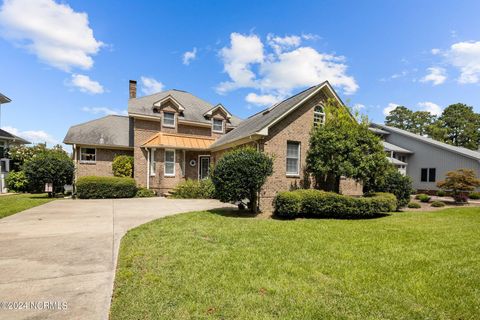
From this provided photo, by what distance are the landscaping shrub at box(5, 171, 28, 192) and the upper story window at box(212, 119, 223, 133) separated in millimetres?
16937

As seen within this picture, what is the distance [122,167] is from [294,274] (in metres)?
18.8

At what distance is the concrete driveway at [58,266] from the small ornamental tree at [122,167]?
11069 mm

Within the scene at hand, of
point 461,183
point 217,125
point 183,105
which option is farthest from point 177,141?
point 461,183

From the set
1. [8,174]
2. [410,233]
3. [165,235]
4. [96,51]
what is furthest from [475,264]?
[8,174]

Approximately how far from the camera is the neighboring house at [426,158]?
966 inches

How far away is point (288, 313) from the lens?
335cm

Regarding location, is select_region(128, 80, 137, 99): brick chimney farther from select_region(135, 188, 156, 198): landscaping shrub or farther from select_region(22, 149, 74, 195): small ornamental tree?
select_region(135, 188, 156, 198): landscaping shrub

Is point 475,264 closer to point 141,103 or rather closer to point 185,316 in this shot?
point 185,316

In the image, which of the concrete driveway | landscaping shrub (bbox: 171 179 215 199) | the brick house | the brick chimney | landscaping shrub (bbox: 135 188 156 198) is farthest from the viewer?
the brick chimney

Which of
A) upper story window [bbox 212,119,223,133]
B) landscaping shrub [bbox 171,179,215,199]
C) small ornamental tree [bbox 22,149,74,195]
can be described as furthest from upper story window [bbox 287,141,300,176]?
small ornamental tree [bbox 22,149,74,195]

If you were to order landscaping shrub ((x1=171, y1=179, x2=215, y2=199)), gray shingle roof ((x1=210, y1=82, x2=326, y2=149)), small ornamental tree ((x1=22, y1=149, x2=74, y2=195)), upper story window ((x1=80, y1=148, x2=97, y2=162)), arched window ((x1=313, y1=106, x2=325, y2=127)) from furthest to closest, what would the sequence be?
upper story window ((x1=80, y1=148, x2=97, y2=162))
landscaping shrub ((x1=171, y1=179, x2=215, y2=199))
small ornamental tree ((x1=22, y1=149, x2=74, y2=195))
arched window ((x1=313, y1=106, x2=325, y2=127))
gray shingle roof ((x1=210, y1=82, x2=326, y2=149))

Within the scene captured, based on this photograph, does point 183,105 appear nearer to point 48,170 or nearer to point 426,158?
point 48,170

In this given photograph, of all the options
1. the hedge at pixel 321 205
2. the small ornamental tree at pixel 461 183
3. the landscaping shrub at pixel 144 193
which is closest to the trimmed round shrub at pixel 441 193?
the small ornamental tree at pixel 461 183

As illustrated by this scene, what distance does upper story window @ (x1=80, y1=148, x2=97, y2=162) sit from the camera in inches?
799
